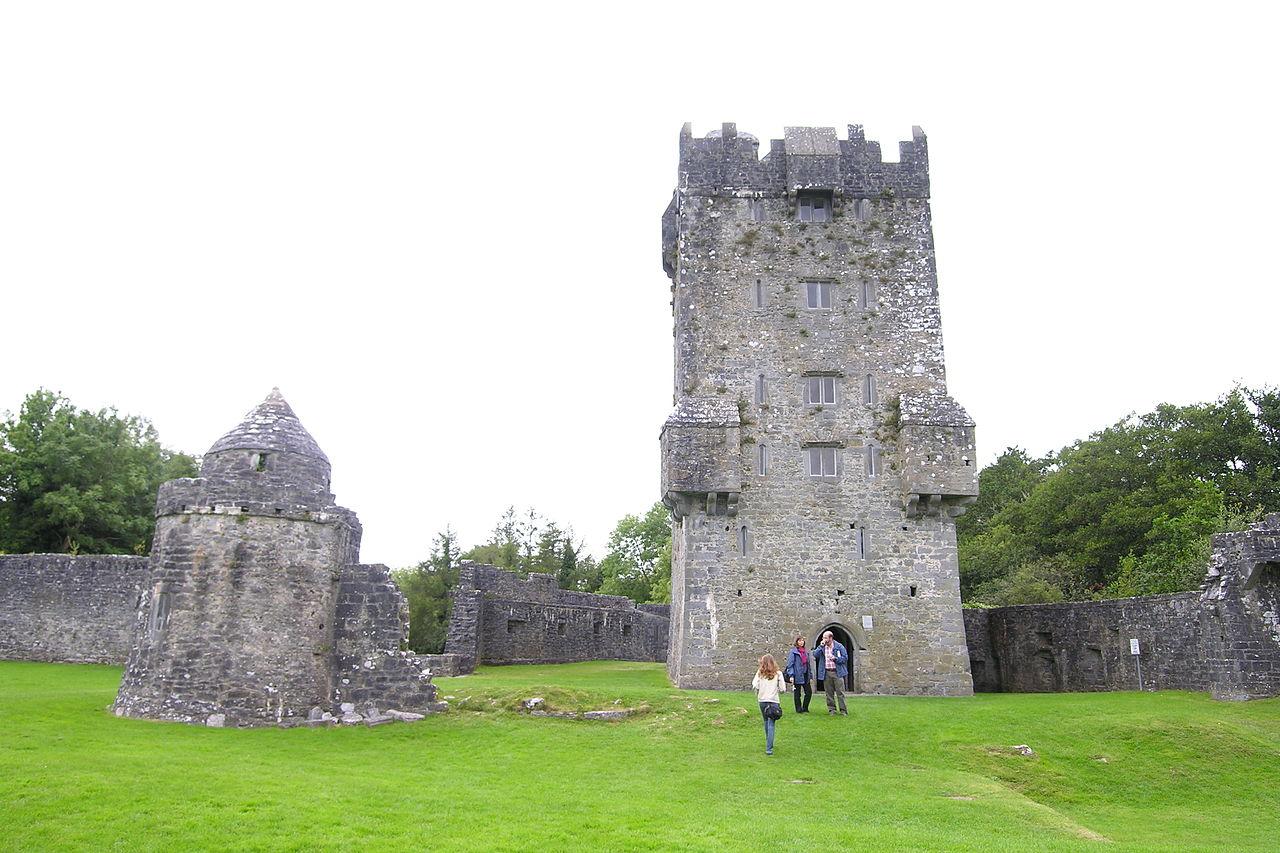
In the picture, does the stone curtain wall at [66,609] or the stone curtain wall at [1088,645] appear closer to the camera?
the stone curtain wall at [1088,645]

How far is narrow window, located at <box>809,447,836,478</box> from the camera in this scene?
94.4 feet

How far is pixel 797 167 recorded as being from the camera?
100ft

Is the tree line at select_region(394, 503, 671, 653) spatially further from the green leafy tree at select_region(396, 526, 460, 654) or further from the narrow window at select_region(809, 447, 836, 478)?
the narrow window at select_region(809, 447, 836, 478)

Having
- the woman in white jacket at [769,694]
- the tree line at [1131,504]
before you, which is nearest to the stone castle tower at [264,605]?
the woman in white jacket at [769,694]

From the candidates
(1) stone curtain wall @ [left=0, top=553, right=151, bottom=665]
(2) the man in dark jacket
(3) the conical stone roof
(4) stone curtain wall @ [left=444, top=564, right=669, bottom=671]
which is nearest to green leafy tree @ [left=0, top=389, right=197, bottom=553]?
(1) stone curtain wall @ [left=0, top=553, right=151, bottom=665]

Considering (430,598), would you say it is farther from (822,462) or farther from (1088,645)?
(1088,645)

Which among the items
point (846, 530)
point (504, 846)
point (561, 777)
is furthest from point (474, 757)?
point (846, 530)

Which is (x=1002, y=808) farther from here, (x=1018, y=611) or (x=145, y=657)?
(x=1018, y=611)

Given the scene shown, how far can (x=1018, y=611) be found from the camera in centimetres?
3281

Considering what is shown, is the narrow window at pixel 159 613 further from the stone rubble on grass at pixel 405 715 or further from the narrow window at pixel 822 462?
the narrow window at pixel 822 462

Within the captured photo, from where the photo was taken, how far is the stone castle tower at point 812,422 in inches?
1084

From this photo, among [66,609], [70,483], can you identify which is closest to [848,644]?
[66,609]

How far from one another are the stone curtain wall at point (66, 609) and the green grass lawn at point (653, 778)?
861 cm

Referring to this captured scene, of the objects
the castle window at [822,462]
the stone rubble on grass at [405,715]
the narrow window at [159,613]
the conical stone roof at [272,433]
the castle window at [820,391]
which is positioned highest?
the castle window at [820,391]
